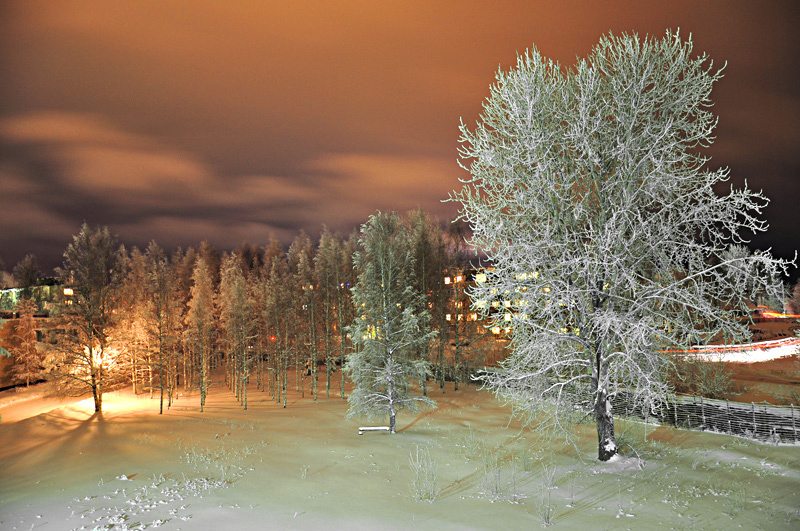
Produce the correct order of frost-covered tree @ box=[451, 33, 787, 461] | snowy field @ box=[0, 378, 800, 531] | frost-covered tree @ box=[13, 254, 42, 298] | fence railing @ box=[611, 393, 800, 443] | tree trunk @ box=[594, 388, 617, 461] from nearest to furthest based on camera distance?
snowy field @ box=[0, 378, 800, 531]
frost-covered tree @ box=[451, 33, 787, 461]
tree trunk @ box=[594, 388, 617, 461]
fence railing @ box=[611, 393, 800, 443]
frost-covered tree @ box=[13, 254, 42, 298]

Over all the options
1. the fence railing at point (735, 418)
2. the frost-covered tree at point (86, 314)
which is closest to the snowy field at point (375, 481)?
the fence railing at point (735, 418)

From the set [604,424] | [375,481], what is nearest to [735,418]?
[604,424]

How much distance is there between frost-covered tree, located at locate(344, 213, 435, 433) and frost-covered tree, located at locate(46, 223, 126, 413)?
16126 mm

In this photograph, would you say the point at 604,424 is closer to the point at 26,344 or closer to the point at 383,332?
the point at 383,332

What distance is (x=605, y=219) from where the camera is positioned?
11242 mm

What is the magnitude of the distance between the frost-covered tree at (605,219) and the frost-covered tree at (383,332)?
8.28 metres

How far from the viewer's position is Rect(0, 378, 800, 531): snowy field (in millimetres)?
8500

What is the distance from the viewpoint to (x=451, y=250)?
33750mm

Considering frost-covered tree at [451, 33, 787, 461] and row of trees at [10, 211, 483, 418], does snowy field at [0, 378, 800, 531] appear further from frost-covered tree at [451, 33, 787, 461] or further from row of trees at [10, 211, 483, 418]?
row of trees at [10, 211, 483, 418]

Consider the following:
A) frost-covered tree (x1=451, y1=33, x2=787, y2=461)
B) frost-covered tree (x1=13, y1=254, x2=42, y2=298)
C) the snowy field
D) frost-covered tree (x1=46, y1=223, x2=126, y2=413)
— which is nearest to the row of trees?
frost-covered tree (x1=46, y1=223, x2=126, y2=413)

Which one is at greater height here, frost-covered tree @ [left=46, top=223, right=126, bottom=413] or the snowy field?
frost-covered tree @ [left=46, top=223, right=126, bottom=413]

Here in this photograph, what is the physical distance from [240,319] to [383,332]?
15.8 m

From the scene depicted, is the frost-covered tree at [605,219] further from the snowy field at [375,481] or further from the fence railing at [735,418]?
the fence railing at [735,418]

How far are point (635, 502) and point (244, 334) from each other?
27581 mm
